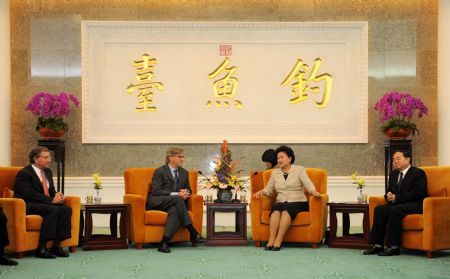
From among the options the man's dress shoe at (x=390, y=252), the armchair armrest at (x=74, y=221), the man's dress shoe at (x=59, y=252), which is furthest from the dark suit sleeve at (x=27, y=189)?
the man's dress shoe at (x=390, y=252)

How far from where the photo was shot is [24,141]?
1044 cm

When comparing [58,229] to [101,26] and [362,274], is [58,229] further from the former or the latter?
[101,26]

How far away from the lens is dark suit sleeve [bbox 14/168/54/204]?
7676 millimetres

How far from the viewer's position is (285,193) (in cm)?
838

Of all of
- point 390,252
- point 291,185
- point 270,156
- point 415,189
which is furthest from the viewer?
point 270,156

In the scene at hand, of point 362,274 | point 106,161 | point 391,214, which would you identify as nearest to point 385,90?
point 391,214

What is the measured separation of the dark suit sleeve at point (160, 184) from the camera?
8.42m

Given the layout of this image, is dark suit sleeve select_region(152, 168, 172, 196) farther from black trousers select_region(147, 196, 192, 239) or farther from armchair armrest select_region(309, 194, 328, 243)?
armchair armrest select_region(309, 194, 328, 243)

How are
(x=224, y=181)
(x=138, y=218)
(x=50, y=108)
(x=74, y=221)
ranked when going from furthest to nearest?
1. (x=50, y=108)
2. (x=224, y=181)
3. (x=138, y=218)
4. (x=74, y=221)

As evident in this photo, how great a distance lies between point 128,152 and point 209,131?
1178 millimetres

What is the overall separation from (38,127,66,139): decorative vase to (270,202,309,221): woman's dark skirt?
10.9ft

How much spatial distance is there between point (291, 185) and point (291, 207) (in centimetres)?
31

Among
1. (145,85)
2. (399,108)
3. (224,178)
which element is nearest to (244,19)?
(145,85)

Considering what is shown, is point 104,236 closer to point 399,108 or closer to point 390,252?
point 390,252
